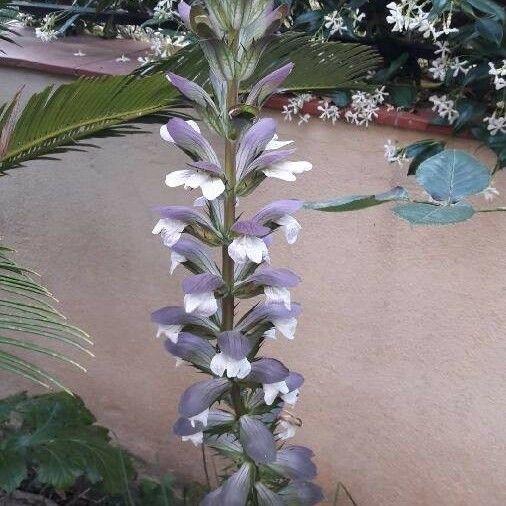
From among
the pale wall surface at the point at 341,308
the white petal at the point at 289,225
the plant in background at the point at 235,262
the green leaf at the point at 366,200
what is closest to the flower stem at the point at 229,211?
the plant in background at the point at 235,262

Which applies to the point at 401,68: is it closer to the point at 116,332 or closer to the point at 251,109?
the point at 251,109

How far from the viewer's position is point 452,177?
0.90m

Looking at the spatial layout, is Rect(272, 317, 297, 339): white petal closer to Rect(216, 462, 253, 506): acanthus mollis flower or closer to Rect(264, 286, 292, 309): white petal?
Rect(264, 286, 292, 309): white petal

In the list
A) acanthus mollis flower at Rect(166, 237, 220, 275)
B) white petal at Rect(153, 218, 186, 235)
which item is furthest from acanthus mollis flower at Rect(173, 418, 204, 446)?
white petal at Rect(153, 218, 186, 235)

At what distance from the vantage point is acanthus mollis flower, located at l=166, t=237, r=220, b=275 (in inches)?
62.4

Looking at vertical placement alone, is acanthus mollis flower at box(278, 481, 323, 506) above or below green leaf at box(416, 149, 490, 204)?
below

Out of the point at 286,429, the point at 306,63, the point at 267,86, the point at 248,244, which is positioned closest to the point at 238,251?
the point at 248,244

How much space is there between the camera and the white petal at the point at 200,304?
1483 millimetres

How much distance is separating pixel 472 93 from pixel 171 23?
1118mm

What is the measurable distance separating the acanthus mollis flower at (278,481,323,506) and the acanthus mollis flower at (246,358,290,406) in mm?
266

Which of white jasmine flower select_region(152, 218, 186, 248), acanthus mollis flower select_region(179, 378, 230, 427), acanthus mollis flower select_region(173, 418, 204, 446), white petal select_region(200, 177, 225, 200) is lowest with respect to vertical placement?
acanthus mollis flower select_region(173, 418, 204, 446)

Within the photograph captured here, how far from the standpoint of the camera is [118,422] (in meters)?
3.04

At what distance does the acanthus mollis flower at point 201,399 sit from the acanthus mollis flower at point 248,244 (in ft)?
1.05

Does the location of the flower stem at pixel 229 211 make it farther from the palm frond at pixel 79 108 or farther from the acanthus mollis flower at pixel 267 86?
the palm frond at pixel 79 108
